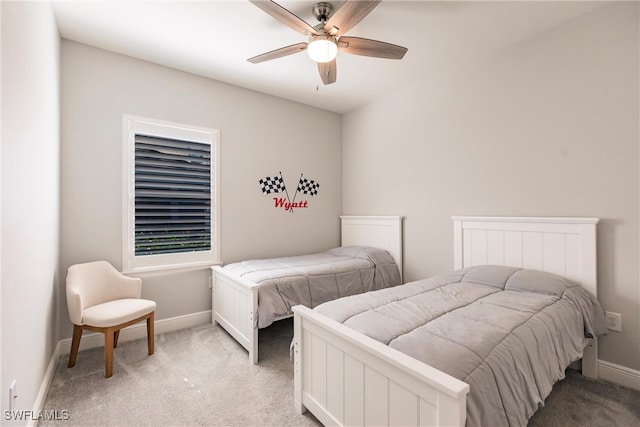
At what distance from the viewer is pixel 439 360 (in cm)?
119

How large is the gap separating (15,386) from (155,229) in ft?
5.79

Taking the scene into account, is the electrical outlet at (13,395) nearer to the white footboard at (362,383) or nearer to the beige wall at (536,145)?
the white footboard at (362,383)

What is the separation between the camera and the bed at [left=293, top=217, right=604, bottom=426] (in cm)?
111

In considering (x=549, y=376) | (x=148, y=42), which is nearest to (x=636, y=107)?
(x=549, y=376)

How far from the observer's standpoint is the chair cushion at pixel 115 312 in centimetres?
211

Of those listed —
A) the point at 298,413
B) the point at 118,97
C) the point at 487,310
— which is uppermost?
the point at 118,97

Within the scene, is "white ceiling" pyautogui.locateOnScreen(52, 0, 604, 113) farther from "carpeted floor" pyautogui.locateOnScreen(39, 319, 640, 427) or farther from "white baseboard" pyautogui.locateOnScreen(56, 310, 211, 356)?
"carpeted floor" pyautogui.locateOnScreen(39, 319, 640, 427)

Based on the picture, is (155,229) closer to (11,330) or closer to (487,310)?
(11,330)

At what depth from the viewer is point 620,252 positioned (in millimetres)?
2074

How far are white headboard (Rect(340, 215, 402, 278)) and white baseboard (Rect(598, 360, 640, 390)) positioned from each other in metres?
1.78

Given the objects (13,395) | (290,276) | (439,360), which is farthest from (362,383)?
(13,395)

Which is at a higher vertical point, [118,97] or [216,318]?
[118,97]

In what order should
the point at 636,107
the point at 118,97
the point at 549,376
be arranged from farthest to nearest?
1. the point at 118,97
2. the point at 636,107
3. the point at 549,376

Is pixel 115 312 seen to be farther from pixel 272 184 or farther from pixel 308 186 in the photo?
pixel 308 186
